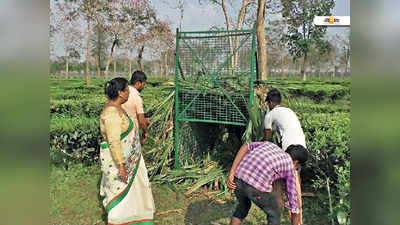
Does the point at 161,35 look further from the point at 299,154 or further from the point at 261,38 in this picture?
the point at 299,154

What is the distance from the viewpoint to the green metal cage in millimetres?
4609

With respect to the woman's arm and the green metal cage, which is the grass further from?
the woman's arm

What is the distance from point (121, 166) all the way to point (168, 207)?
54.4 inches

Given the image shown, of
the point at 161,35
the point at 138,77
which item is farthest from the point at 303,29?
the point at 138,77

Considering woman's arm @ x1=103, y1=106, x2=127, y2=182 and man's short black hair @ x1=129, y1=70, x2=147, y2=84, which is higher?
man's short black hair @ x1=129, y1=70, x2=147, y2=84

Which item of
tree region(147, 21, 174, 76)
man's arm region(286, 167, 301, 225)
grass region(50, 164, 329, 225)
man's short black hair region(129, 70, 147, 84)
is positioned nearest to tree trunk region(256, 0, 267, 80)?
grass region(50, 164, 329, 225)

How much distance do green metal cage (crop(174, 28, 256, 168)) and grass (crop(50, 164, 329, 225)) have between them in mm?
738

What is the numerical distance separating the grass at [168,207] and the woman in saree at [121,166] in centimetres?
58

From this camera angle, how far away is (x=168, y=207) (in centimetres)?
417

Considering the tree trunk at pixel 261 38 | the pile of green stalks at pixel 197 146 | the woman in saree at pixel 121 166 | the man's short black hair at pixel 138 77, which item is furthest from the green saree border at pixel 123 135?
the tree trunk at pixel 261 38

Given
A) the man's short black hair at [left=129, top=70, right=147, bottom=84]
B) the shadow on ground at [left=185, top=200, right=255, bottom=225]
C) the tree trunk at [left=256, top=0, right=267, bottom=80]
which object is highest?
the tree trunk at [left=256, top=0, right=267, bottom=80]

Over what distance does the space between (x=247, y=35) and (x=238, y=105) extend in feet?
3.30
